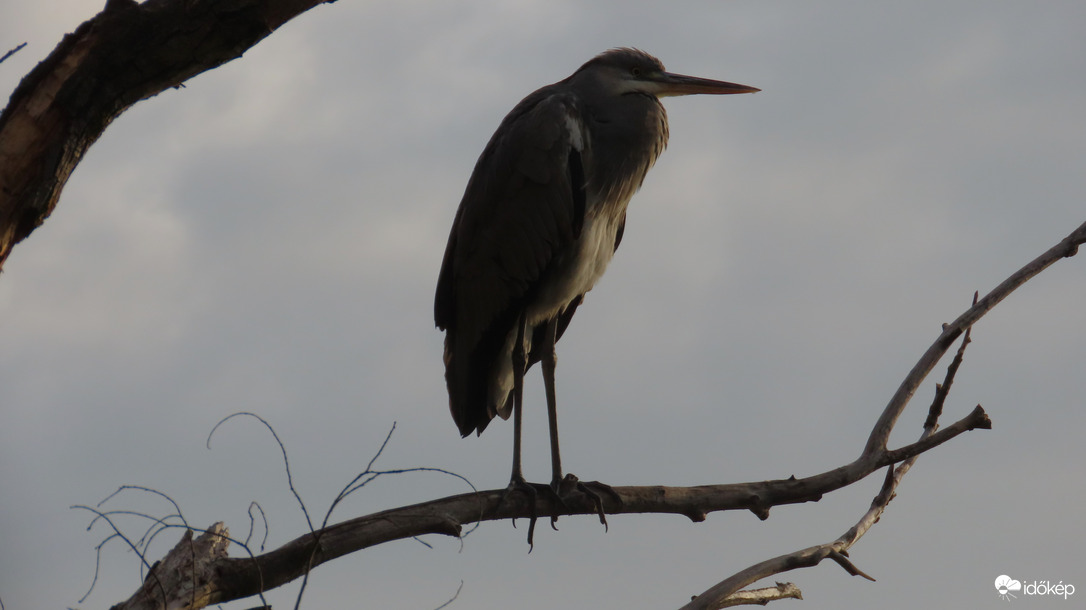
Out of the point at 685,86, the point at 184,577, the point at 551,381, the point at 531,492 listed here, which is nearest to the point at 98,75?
the point at 184,577

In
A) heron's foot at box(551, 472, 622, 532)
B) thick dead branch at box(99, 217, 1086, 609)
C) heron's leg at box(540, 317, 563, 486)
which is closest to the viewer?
thick dead branch at box(99, 217, 1086, 609)

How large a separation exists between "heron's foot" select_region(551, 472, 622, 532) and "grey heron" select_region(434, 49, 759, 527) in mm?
186

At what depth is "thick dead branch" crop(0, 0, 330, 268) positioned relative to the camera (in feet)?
7.48

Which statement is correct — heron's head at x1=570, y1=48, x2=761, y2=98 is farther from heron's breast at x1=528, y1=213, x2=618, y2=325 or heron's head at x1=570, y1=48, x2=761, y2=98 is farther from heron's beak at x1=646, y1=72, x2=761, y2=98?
heron's breast at x1=528, y1=213, x2=618, y2=325

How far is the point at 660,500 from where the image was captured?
11.9ft

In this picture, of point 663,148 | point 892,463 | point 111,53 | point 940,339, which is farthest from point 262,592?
point 663,148

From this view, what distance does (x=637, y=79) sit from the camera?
5.15 meters

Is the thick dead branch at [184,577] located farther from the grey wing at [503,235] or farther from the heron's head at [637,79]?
the heron's head at [637,79]

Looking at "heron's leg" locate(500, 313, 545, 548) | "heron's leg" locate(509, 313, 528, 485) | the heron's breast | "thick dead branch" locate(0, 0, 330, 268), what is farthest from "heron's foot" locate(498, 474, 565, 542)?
"thick dead branch" locate(0, 0, 330, 268)

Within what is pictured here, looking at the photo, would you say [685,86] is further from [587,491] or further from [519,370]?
[587,491]

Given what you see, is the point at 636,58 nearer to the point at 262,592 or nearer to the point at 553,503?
the point at 553,503

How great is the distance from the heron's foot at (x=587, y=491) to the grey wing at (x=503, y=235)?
827 millimetres

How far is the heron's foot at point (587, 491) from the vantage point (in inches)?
153

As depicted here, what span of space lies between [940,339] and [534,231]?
1879mm
